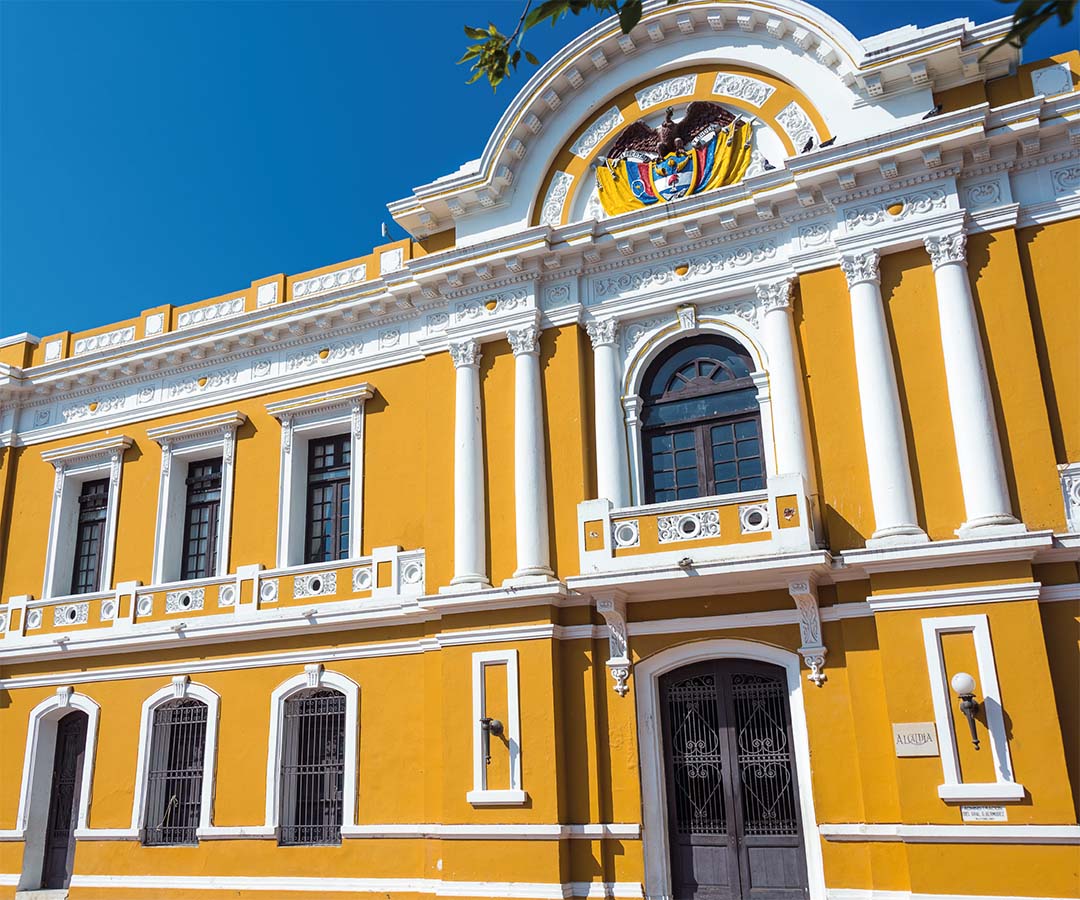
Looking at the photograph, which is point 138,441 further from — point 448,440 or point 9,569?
point 448,440

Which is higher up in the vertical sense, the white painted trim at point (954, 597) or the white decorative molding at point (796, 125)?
the white decorative molding at point (796, 125)

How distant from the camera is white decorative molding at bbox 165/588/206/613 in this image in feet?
50.2

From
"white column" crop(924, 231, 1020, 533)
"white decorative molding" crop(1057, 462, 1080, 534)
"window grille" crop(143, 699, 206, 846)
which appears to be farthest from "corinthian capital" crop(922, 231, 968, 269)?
"window grille" crop(143, 699, 206, 846)

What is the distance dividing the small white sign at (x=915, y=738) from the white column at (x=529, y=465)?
4.53 metres

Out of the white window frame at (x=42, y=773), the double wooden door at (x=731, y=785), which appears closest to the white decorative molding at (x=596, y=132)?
the double wooden door at (x=731, y=785)

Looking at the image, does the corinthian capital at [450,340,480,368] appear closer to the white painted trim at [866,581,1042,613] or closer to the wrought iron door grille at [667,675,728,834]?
the wrought iron door grille at [667,675,728,834]

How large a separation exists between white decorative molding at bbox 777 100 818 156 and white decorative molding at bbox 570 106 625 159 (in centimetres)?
233

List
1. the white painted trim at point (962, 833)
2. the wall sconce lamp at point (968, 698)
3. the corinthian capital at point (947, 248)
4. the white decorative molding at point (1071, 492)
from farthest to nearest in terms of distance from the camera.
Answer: the corinthian capital at point (947, 248) < the white decorative molding at point (1071, 492) < the wall sconce lamp at point (968, 698) < the white painted trim at point (962, 833)

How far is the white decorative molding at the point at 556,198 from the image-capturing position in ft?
47.1

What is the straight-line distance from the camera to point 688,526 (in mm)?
11828

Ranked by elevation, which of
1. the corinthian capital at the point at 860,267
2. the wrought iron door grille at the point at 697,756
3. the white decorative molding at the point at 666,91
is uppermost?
the white decorative molding at the point at 666,91

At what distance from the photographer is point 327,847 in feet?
44.2

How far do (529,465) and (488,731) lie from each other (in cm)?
344

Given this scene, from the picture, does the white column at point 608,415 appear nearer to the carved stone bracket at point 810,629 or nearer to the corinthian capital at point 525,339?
the corinthian capital at point 525,339
